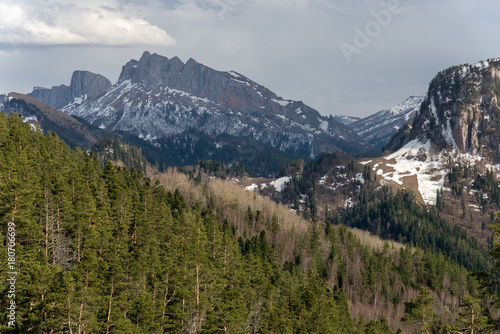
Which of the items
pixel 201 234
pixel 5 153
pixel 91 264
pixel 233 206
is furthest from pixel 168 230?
pixel 233 206

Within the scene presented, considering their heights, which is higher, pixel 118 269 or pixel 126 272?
pixel 118 269

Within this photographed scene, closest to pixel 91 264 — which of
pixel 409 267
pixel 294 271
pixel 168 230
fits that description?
pixel 168 230

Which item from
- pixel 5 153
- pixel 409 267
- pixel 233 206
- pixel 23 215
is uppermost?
pixel 5 153

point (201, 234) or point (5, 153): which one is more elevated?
point (5, 153)

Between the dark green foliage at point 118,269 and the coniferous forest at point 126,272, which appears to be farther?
the dark green foliage at point 118,269

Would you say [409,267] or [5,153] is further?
[409,267]

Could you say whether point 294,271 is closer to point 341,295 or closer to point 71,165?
point 341,295

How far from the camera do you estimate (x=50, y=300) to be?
44.3 meters

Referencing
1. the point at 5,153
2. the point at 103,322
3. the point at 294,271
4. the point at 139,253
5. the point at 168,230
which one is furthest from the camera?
the point at 294,271

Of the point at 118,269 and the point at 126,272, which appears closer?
the point at 118,269

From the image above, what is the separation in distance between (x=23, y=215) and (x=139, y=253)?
1804 cm

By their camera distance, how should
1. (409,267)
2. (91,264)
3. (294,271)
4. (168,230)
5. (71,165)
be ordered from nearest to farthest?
(91,264) < (168,230) < (71,165) < (294,271) < (409,267)

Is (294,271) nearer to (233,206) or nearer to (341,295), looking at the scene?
(341,295)

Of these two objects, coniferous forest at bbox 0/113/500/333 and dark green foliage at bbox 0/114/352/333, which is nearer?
coniferous forest at bbox 0/113/500/333
